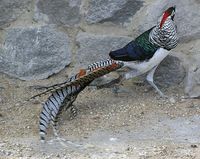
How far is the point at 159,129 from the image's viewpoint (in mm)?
3473

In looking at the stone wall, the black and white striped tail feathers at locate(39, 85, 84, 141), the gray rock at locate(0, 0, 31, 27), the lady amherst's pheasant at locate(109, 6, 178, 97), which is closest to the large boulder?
the stone wall

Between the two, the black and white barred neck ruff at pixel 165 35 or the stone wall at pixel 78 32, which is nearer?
the black and white barred neck ruff at pixel 165 35

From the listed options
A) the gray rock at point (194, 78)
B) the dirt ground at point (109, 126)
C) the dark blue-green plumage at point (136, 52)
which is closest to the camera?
the dirt ground at point (109, 126)

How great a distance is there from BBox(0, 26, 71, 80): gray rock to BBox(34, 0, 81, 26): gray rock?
0.24 ft

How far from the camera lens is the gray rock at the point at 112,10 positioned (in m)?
3.92

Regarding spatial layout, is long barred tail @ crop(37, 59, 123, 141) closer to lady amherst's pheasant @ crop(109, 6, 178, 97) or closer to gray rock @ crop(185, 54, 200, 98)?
lady amherst's pheasant @ crop(109, 6, 178, 97)

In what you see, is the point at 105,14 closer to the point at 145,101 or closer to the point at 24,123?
the point at 145,101

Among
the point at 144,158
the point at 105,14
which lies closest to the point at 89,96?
the point at 105,14

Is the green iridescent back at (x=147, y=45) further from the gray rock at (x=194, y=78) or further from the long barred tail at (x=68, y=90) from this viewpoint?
the gray rock at (x=194, y=78)

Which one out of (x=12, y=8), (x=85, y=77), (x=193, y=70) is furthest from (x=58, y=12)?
(x=193, y=70)

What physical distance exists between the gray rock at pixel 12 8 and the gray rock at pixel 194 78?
3.97 feet

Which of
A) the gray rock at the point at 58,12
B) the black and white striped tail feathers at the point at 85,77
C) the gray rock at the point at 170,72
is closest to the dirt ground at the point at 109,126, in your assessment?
the gray rock at the point at 170,72

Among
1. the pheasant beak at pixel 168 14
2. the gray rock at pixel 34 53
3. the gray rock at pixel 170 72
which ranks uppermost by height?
the pheasant beak at pixel 168 14

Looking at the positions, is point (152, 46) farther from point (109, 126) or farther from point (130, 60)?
point (109, 126)
